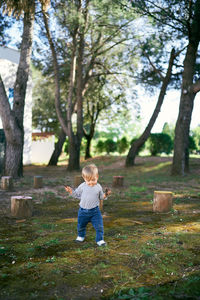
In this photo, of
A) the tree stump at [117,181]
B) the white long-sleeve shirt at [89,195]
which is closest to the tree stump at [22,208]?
the white long-sleeve shirt at [89,195]

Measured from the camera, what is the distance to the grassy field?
127 inches

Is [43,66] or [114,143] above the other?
[43,66]

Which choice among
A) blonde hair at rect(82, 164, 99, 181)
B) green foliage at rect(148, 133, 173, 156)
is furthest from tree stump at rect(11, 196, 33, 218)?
green foliage at rect(148, 133, 173, 156)

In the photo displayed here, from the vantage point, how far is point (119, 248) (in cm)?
461

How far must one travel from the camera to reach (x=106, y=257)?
4227 millimetres

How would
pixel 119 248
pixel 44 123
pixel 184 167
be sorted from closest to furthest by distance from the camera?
pixel 119 248, pixel 184 167, pixel 44 123

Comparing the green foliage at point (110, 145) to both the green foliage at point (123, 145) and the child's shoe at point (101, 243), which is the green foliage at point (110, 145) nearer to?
the green foliage at point (123, 145)

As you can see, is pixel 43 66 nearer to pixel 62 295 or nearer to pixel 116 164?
pixel 116 164

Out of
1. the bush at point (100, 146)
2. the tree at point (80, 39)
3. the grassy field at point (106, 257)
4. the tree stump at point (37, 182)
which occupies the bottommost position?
the grassy field at point (106, 257)

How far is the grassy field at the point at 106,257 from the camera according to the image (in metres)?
3.23

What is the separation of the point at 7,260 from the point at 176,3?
13.8 m

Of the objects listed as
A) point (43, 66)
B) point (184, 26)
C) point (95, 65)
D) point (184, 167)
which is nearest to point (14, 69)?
point (43, 66)

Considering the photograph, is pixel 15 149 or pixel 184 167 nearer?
pixel 15 149

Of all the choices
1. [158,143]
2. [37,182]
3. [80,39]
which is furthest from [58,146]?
[37,182]
